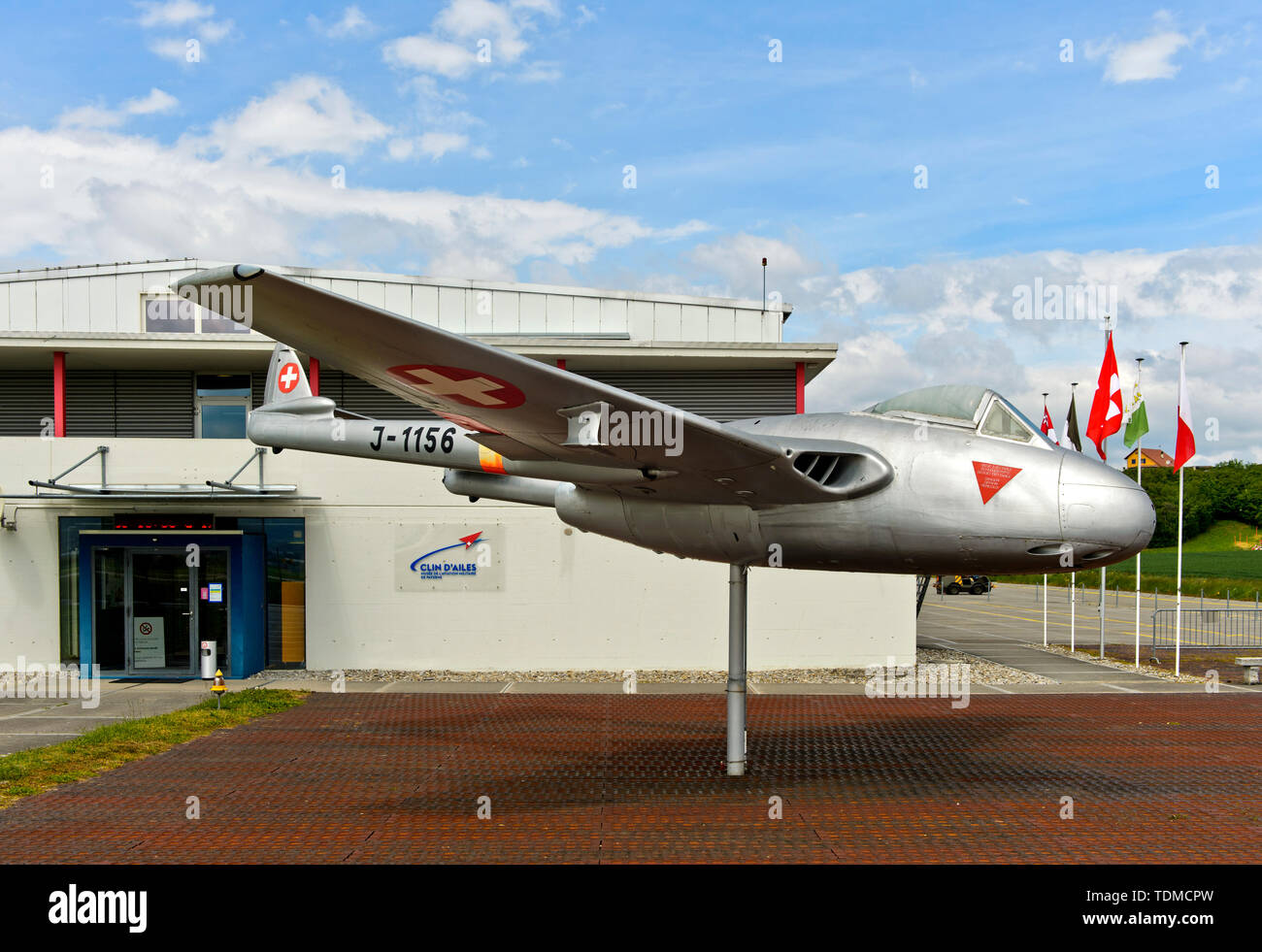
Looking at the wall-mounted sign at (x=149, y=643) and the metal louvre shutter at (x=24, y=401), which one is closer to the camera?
the wall-mounted sign at (x=149, y=643)

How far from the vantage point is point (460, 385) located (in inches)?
258

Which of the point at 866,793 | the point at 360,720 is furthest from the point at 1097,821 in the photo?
the point at 360,720

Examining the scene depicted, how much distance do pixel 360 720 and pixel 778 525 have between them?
339 inches

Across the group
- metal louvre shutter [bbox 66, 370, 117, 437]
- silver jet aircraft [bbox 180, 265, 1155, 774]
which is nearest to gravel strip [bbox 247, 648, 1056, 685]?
metal louvre shutter [bbox 66, 370, 117, 437]

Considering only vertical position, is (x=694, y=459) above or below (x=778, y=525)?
above

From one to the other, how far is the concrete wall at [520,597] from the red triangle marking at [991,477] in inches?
434

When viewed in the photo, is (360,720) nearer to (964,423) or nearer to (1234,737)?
(964,423)

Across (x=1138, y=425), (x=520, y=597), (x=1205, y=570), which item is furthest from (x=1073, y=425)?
(x=1205, y=570)

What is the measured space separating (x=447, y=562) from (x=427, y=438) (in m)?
9.40

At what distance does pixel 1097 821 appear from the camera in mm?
8719

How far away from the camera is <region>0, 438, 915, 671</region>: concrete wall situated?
18672mm

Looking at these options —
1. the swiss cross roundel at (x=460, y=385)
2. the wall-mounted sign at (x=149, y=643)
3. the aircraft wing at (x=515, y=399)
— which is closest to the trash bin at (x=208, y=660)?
the wall-mounted sign at (x=149, y=643)

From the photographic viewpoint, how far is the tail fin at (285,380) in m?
11.8

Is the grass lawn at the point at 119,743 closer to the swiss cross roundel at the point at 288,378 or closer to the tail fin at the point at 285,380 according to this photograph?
the tail fin at the point at 285,380
